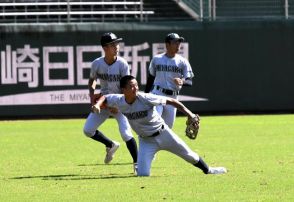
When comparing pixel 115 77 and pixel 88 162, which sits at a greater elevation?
pixel 115 77

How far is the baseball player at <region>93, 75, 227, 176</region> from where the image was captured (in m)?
11.5

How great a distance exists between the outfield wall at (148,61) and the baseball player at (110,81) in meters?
12.6

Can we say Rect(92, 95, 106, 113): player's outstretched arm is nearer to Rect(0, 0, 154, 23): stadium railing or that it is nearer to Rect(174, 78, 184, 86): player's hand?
Rect(174, 78, 184, 86): player's hand

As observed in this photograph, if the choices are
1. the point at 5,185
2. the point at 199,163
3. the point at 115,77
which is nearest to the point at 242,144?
the point at 115,77

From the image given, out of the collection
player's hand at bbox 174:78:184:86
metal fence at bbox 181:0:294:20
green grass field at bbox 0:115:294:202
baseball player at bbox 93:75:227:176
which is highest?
metal fence at bbox 181:0:294:20

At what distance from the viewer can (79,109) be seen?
86.7 feet

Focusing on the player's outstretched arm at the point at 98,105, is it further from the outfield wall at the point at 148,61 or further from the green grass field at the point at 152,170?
the outfield wall at the point at 148,61

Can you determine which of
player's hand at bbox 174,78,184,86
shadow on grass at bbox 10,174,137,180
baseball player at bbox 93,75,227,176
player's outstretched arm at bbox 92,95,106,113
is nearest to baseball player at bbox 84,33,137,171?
player's hand at bbox 174,78,184,86

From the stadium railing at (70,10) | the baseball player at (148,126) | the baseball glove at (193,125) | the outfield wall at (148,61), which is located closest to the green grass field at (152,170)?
the baseball player at (148,126)

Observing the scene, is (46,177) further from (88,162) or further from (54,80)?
(54,80)

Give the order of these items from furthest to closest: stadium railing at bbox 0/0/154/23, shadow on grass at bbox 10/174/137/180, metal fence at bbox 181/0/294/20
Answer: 1. stadium railing at bbox 0/0/154/23
2. metal fence at bbox 181/0/294/20
3. shadow on grass at bbox 10/174/137/180

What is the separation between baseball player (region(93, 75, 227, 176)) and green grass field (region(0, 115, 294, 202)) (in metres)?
0.21

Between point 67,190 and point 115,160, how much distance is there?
4.38 metres

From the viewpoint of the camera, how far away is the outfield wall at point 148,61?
26.3m
